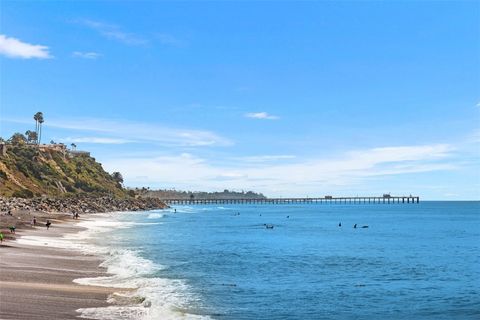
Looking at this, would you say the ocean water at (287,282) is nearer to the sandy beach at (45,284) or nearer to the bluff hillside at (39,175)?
the sandy beach at (45,284)

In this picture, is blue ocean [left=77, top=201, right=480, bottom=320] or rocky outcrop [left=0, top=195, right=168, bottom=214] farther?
rocky outcrop [left=0, top=195, right=168, bottom=214]

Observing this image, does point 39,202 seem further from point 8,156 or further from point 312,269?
point 312,269

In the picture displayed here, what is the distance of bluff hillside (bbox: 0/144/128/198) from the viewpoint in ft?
416

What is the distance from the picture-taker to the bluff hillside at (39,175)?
126669mm

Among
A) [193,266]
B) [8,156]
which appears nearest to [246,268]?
[193,266]

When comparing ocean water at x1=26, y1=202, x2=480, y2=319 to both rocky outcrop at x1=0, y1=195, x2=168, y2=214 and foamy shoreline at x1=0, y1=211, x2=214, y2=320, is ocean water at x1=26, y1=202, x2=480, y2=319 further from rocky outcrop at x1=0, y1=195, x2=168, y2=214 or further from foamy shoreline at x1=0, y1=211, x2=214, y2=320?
rocky outcrop at x1=0, y1=195, x2=168, y2=214

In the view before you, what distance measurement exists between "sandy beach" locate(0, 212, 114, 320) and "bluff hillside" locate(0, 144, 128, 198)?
84.4 m

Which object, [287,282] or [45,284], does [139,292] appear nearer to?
[45,284]

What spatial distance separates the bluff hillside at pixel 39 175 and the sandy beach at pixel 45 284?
84.4 metres

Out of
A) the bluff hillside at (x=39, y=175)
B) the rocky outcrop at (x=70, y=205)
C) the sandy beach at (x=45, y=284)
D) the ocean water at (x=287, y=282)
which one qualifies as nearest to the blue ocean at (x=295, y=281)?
the ocean water at (x=287, y=282)

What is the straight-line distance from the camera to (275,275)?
35344 mm

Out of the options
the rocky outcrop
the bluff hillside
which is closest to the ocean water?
the rocky outcrop

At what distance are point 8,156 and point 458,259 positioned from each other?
449ft

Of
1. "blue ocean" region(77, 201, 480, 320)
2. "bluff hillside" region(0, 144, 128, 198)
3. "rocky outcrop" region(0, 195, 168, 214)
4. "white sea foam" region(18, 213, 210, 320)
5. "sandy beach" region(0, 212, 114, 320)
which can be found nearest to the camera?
"sandy beach" region(0, 212, 114, 320)
